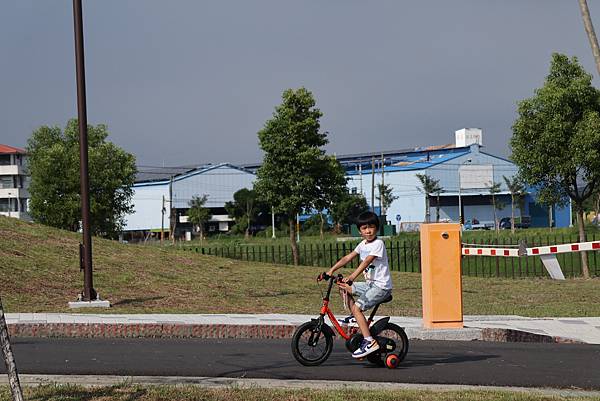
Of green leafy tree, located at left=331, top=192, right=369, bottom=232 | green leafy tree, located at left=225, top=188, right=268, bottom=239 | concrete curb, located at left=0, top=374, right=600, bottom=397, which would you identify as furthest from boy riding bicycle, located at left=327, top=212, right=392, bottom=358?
green leafy tree, located at left=225, top=188, right=268, bottom=239

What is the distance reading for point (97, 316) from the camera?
13258 millimetres

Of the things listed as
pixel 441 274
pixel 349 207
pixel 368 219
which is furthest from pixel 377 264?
pixel 349 207

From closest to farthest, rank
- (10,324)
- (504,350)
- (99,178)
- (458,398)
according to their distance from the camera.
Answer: (458,398)
(504,350)
(10,324)
(99,178)

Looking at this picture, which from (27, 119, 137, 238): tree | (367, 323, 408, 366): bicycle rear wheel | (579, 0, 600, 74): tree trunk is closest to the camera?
(367, 323, 408, 366): bicycle rear wheel

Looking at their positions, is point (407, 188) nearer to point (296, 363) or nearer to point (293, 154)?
point (293, 154)

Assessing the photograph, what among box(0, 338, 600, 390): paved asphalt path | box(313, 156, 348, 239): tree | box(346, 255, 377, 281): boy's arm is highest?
box(313, 156, 348, 239): tree

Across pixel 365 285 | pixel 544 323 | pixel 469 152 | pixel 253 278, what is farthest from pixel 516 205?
pixel 365 285

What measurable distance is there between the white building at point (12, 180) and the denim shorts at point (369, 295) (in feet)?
276

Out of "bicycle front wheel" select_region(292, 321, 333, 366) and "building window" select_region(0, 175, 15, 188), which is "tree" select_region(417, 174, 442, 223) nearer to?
"building window" select_region(0, 175, 15, 188)

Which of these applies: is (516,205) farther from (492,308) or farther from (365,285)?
(365,285)

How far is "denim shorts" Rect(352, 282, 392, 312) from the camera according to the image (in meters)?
8.76

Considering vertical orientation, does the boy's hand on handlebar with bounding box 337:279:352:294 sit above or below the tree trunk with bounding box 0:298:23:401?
above

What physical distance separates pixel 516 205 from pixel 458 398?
75.0m

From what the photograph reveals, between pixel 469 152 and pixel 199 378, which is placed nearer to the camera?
pixel 199 378
